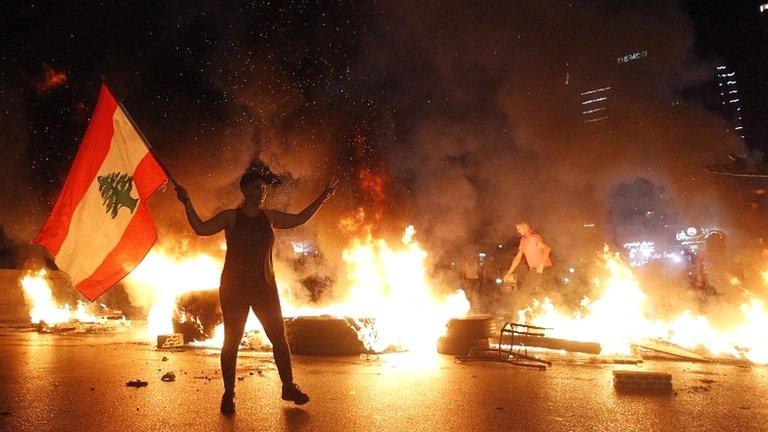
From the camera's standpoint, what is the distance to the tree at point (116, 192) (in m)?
4.96

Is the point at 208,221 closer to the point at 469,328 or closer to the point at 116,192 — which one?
the point at 116,192

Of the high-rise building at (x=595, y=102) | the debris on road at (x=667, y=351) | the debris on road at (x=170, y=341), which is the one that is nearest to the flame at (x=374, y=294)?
the debris on road at (x=170, y=341)

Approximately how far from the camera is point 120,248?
4.95 meters

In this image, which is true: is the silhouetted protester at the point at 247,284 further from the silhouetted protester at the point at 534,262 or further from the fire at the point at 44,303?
the fire at the point at 44,303

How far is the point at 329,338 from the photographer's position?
293 inches

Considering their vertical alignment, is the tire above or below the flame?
below

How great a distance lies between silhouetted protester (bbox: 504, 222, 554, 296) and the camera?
10.5m

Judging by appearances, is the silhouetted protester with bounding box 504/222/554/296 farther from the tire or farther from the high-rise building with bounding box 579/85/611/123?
the high-rise building with bounding box 579/85/611/123

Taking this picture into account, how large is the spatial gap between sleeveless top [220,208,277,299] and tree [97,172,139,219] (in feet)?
5.09

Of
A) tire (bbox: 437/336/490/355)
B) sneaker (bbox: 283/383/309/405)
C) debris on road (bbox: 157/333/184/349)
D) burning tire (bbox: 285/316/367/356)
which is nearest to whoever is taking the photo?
sneaker (bbox: 283/383/309/405)

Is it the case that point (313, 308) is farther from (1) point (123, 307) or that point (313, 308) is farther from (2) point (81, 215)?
(1) point (123, 307)

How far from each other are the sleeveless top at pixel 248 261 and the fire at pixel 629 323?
5.61m

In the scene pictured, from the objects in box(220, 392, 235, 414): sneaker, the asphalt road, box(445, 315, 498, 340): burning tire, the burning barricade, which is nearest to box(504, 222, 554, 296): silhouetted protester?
box(445, 315, 498, 340): burning tire

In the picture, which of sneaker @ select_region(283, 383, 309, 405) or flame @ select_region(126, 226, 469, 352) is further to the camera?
flame @ select_region(126, 226, 469, 352)
